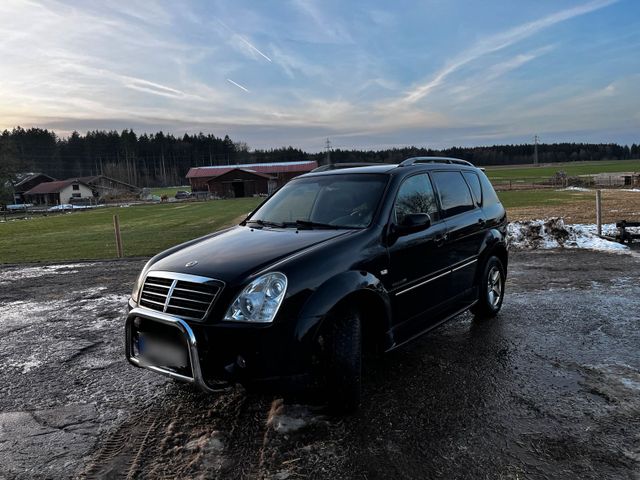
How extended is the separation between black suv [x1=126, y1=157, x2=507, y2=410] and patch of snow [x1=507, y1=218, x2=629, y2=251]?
7.10 metres

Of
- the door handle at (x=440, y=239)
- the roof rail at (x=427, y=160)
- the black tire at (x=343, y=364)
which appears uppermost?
the roof rail at (x=427, y=160)

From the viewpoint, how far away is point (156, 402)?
387cm

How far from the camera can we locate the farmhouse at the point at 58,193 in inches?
3309

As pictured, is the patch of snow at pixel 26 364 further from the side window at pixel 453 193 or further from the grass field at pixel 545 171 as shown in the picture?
the grass field at pixel 545 171

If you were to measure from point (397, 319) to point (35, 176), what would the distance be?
111 m

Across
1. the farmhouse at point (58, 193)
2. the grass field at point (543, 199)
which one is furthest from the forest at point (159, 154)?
the grass field at point (543, 199)

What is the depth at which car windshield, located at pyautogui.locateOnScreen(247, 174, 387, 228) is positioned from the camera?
13.7 ft

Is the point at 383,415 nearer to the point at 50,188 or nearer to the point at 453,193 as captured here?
the point at 453,193

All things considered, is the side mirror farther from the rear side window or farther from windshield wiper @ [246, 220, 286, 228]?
the rear side window

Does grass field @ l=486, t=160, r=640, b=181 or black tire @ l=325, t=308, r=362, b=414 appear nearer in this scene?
black tire @ l=325, t=308, r=362, b=414

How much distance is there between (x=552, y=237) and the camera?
11.5 meters

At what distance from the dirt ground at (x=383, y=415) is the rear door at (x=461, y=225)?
720 mm

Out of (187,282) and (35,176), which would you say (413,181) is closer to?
(187,282)

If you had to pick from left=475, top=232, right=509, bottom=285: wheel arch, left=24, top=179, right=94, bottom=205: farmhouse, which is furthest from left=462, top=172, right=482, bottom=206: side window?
left=24, top=179, right=94, bottom=205: farmhouse
